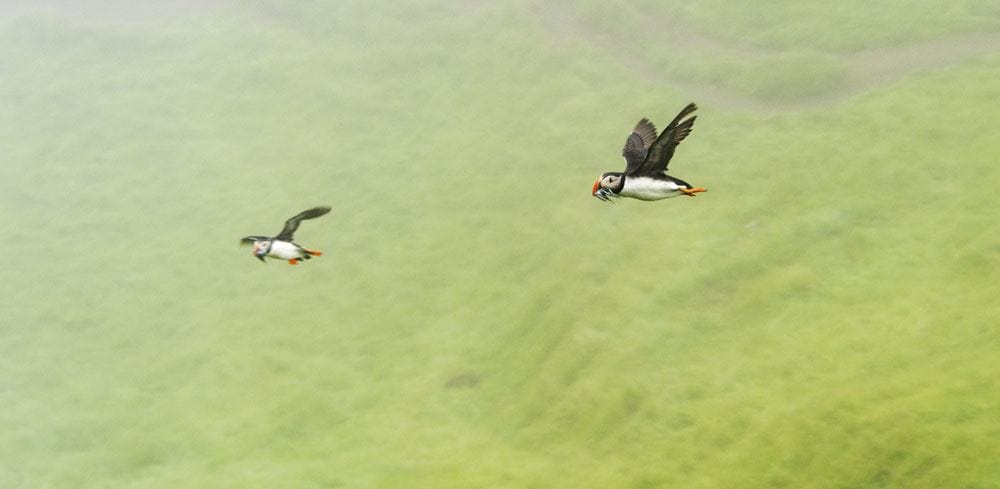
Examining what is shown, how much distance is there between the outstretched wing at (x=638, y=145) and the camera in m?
11.1

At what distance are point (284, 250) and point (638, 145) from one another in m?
5.37

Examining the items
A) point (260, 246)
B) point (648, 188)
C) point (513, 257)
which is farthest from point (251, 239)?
point (513, 257)

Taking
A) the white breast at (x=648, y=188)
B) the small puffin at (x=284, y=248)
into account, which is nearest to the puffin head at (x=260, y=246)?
the small puffin at (x=284, y=248)

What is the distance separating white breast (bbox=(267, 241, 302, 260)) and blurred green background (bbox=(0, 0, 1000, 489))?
7146 millimetres

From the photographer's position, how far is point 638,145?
38.3 feet

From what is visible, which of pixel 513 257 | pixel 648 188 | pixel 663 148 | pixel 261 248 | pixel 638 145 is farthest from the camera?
pixel 513 257

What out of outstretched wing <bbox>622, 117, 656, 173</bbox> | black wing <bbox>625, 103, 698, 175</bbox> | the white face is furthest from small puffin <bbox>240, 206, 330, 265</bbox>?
black wing <bbox>625, 103, 698, 175</bbox>

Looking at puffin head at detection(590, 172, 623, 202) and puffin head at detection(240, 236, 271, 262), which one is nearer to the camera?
puffin head at detection(590, 172, 623, 202)

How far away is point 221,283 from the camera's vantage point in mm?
30656

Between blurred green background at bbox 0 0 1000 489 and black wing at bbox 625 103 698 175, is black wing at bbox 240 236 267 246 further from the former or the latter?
blurred green background at bbox 0 0 1000 489

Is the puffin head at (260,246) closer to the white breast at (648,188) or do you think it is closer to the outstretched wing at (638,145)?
the outstretched wing at (638,145)

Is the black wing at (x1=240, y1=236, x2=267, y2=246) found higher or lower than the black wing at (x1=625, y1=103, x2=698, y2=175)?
lower

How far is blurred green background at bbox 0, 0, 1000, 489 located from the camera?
63.9 feet

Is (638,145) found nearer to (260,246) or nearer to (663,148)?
(663,148)
